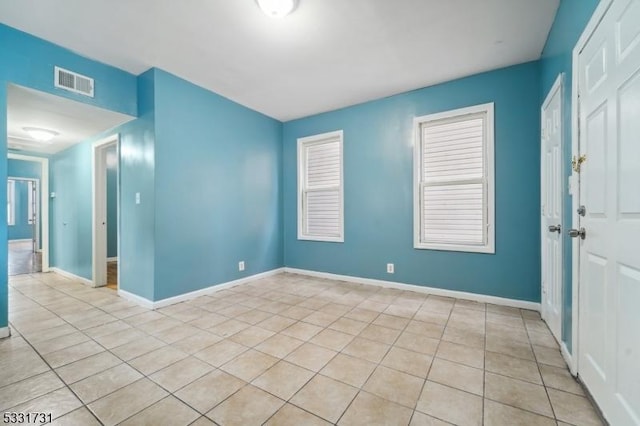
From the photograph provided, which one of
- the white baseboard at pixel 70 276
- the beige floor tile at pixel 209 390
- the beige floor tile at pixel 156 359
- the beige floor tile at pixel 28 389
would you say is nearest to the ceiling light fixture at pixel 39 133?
the white baseboard at pixel 70 276

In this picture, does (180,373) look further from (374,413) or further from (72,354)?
(374,413)

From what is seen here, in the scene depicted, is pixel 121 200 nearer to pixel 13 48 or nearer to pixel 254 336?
pixel 13 48

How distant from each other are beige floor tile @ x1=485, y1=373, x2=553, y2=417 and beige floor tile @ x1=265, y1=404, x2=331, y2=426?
1050 millimetres

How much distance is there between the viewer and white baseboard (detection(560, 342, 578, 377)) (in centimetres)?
173

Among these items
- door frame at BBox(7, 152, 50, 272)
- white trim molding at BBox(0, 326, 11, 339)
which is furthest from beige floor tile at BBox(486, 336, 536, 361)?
door frame at BBox(7, 152, 50, 272)

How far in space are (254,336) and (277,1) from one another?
9.20 ft

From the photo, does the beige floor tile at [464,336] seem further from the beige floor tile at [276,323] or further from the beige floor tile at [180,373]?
the beige floor tile at [180,373]

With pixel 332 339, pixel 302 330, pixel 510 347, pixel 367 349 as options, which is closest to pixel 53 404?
pixel 302 330

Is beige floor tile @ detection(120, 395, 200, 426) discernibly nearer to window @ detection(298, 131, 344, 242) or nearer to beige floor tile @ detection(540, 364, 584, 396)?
beige floor tile @ detection(540, 364, 584, 396)

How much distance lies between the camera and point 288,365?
1.92 m

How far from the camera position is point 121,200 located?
3545 mm

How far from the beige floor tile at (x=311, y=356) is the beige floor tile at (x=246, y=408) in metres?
0.39

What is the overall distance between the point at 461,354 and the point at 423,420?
0.87m

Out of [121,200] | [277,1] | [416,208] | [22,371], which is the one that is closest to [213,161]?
[121,200]
